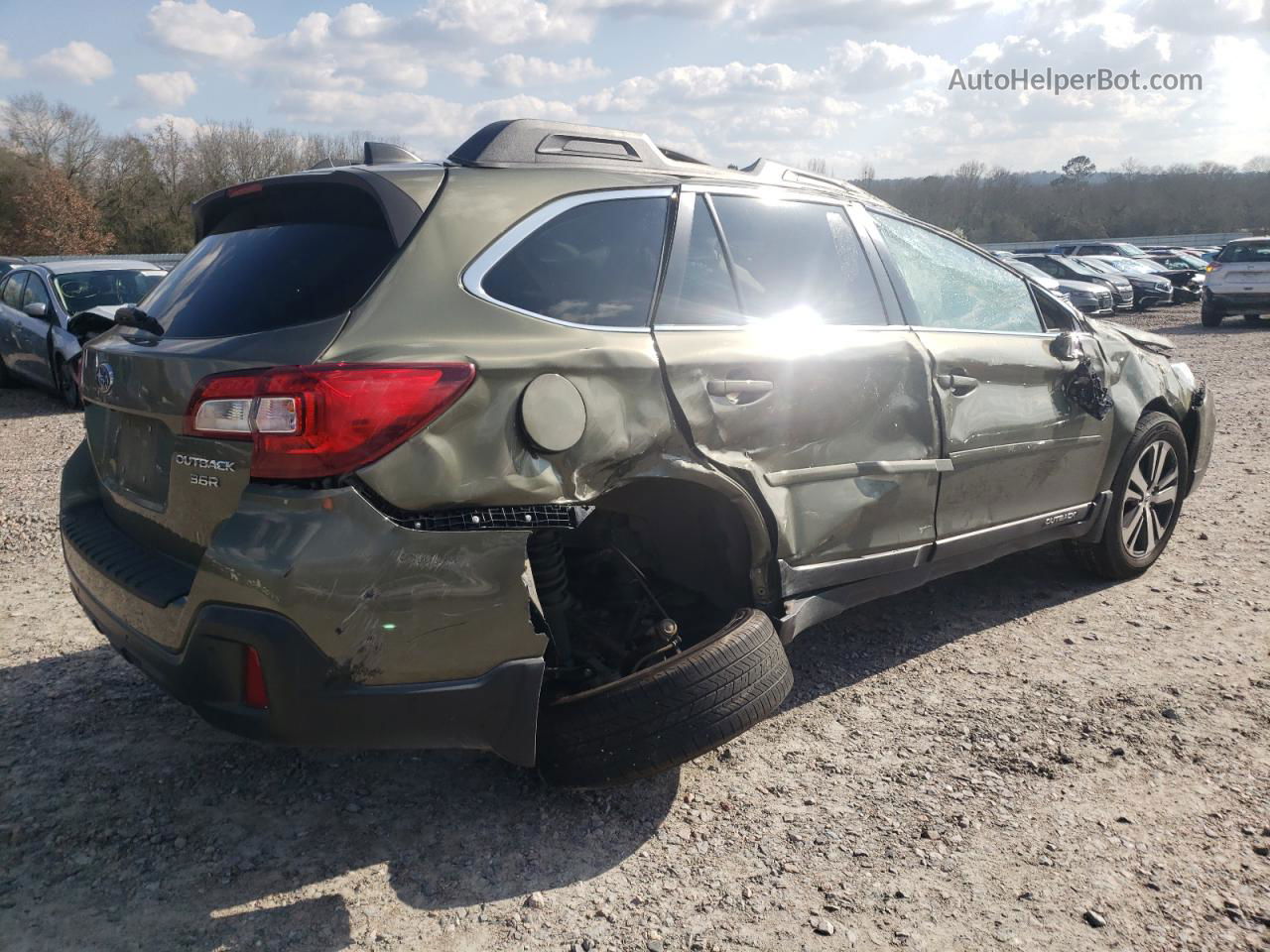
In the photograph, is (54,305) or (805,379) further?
(54,305)

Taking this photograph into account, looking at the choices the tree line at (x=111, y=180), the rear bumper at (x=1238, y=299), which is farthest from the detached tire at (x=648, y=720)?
the tree line at (x=111, y=180)

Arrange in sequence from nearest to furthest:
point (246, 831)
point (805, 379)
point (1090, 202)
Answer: point (246, 831) < point (805, 379) < point (1090, 202)

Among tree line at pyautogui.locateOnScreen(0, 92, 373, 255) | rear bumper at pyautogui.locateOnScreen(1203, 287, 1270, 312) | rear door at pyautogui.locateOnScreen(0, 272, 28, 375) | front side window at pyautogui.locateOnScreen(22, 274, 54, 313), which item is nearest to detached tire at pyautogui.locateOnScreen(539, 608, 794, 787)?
front side window at pyautogui.locateOnScreen(22, 274, 54, 313)

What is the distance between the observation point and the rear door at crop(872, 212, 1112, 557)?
3.72m

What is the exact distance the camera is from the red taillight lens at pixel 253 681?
91.0 inches

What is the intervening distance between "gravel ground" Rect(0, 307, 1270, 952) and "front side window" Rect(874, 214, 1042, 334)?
1333mm

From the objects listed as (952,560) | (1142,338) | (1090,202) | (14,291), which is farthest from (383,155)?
(1090,202)

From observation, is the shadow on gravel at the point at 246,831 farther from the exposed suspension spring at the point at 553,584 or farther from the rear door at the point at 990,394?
the rear door at the point at 990,394

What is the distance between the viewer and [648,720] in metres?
2.68

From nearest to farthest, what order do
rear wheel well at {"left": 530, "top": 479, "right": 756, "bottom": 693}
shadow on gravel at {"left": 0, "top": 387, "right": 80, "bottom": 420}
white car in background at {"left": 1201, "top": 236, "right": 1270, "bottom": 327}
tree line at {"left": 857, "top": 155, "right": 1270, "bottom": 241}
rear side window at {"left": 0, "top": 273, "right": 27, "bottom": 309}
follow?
rear wheel well at {"left": 530, "top": 479, "right": 756, "bottom": 693} → shadow on gravel at {"left": 0, "top": 387, "right": 80, "bottom": 420} → rear side window at {"left": 0, "top": 273, "right": 27, "bottom": 309} → white car in background at {"left": 1201, "top": 236, "right": 1270, "bottom": 327} → tree line at {"left": 857, "top": 155, "right": 1270, "bottom": 241}

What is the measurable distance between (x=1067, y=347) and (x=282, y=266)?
3.18 metres

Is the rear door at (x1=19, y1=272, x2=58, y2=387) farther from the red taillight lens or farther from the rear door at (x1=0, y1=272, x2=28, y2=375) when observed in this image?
the red taillight lens

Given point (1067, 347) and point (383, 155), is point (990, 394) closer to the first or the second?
point (1067, 347)

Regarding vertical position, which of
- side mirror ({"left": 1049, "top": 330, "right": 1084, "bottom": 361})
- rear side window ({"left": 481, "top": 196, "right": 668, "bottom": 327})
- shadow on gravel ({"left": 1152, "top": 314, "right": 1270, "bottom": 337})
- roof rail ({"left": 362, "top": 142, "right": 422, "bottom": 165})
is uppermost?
roof rail ({"left": 362, "top": 142, "right": 422, "bottom": 165})
